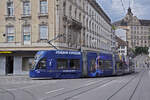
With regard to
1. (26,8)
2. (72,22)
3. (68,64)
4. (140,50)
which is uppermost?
(26,8)

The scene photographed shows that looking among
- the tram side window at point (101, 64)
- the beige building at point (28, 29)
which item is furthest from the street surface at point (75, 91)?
the beige building at point (28, 29)

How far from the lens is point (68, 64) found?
2634cm

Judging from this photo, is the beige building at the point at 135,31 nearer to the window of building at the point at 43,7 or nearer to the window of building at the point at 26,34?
the window of building at the point at 43,7

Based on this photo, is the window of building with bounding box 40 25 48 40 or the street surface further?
the window of building with bounding box 40 25 48 40

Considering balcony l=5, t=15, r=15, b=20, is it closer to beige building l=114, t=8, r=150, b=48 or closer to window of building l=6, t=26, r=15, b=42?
window of building l=6, t=26, r=15, b=42

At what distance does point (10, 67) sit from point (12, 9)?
7223 millimetres

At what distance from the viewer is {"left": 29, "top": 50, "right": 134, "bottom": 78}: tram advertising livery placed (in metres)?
25.0

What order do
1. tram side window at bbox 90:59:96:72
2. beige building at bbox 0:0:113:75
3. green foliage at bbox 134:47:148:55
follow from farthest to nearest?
green foliage at bbox 134:47:148:55, beige building at bbox 0:0:113:75, tram side window at bbox 90:59:96:72

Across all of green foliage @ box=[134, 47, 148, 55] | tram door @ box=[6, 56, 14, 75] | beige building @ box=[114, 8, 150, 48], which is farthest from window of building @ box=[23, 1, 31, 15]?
green foliage @ box=[134, 47, 148, 55]

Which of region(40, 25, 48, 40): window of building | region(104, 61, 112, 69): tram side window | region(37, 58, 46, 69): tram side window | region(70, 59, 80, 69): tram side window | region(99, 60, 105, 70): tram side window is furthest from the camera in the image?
region(40, 25, 48, 40): window of building

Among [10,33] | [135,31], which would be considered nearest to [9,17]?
[10,33]

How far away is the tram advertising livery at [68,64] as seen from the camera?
2500cm

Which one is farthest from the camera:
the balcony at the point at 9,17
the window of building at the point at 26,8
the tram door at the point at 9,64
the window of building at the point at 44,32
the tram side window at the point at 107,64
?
the tram door at the point at 9,64

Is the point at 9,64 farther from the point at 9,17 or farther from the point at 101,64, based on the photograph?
the point at 101,64
